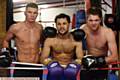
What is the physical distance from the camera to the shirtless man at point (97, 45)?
3274 mm

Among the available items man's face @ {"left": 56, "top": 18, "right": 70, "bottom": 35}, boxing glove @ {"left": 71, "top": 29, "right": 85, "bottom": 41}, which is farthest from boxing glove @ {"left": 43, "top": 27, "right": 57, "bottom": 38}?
boxing glove @ {"left": 71, "top": 29, "right": 85, "bottom": 41}

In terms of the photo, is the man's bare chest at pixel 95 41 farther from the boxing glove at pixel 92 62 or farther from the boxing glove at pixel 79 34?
the boxing glove at pixel 92 62

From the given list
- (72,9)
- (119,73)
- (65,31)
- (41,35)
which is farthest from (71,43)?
(72,9)

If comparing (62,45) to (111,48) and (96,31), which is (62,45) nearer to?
(96,31)

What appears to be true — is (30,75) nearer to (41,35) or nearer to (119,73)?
(41,35)

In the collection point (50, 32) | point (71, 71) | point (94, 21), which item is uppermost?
point (94, 21)

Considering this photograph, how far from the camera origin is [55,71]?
3107mm

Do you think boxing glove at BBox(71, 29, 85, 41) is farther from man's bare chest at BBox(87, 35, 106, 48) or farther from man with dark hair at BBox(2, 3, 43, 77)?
man with dark hair at BBox(2, 3, 43, 77)

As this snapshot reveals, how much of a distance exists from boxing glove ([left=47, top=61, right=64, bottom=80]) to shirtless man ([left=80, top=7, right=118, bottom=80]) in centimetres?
27

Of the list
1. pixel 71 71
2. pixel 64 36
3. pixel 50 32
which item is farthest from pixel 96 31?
pixel 71 71

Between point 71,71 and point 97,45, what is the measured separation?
31.9 inches

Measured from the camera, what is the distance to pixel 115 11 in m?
5.01

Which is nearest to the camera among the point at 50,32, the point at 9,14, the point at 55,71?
the point at 55,71

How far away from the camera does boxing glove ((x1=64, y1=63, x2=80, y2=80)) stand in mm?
3117
